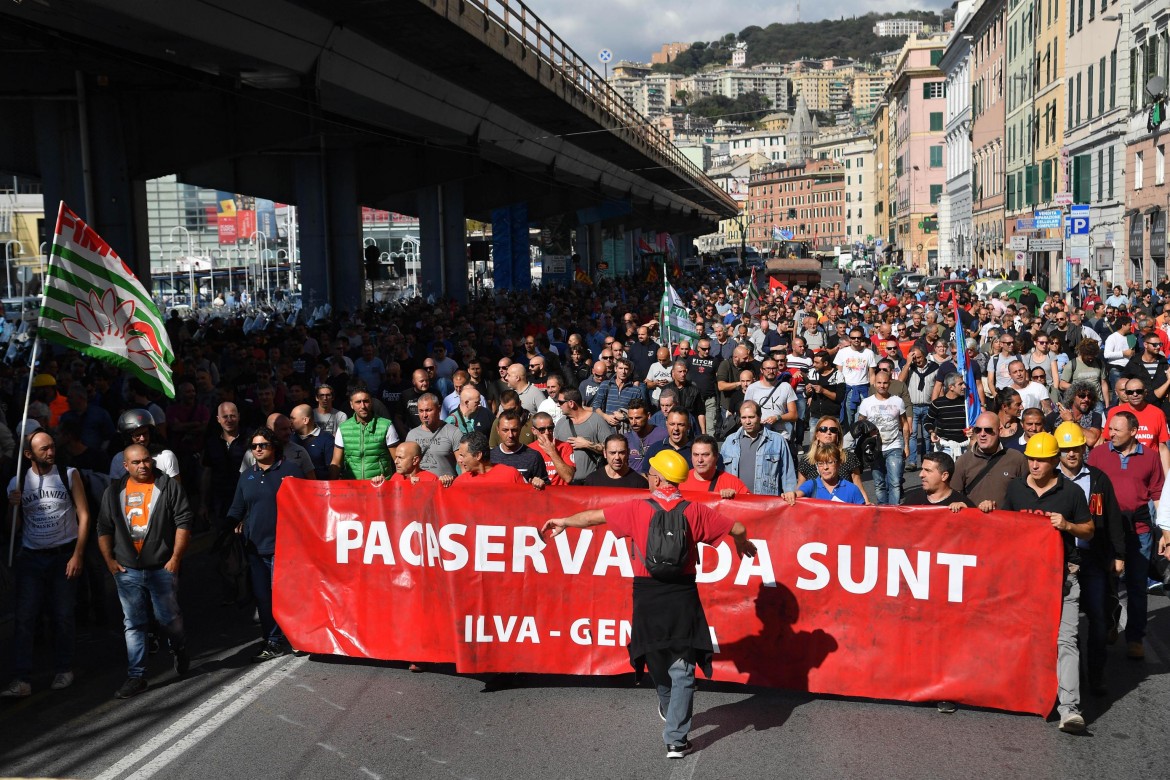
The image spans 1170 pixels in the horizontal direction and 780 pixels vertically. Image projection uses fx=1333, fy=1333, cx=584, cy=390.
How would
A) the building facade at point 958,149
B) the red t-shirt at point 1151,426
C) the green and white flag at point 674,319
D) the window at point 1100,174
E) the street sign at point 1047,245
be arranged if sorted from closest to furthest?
1. the red t-shirt at point 1151,426
2. the green and white flag at point 674,319
3. the street sign at point 1047,245
4. the window at point 1100,174
5. the building facade at point 958,149

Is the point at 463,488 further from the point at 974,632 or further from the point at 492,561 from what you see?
the point at 974,632

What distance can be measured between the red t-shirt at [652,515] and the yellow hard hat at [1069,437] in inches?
101

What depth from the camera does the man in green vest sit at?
10531 millimetres

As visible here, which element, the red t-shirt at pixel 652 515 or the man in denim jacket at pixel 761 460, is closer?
the red t-shirt at pixel 652 515

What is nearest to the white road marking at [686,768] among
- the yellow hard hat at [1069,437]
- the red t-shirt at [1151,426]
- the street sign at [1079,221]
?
the yellow hard hat at [1069,437]

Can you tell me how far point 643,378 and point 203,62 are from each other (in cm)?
782

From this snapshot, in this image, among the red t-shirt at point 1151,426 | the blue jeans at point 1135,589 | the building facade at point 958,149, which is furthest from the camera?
the building facade at point 958,149

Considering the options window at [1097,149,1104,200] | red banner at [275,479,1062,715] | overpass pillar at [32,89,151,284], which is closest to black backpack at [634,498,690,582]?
red banner at [275,479,1062,715]

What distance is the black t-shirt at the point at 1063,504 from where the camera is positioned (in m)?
7.64

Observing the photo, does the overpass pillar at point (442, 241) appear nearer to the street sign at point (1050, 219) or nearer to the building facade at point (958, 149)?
the street sign at point (1050, 219)

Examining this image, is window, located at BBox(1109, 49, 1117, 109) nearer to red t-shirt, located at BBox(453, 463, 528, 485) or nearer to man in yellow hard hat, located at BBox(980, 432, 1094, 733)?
man in yellow hard hat, located at BBox(980, 432, 1094, 733)

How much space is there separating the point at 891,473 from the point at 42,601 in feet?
26.0

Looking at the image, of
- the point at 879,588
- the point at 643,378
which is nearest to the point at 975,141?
the point at 643,378

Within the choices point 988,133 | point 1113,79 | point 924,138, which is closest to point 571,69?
point 1113,79
